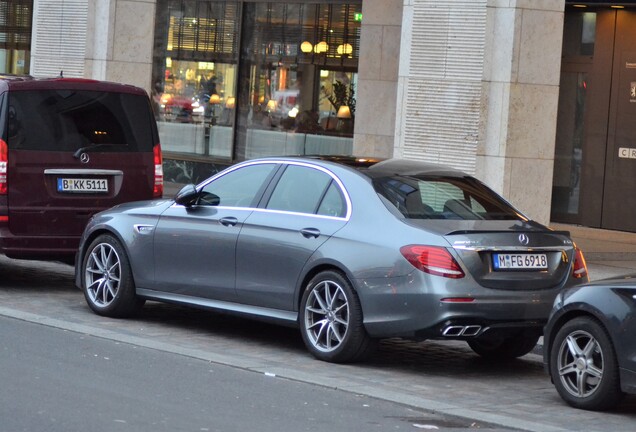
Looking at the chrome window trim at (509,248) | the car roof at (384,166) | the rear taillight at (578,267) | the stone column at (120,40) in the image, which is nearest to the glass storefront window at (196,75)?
the stone column at (120,40)

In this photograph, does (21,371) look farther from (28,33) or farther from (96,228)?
(28,33)

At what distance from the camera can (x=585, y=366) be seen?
8.43m

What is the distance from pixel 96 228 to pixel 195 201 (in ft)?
3.88

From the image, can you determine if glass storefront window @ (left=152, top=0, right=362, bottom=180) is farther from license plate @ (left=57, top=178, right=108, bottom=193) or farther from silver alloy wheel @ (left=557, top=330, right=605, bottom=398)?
silver alloy wheel @ (left=557, top=330, right=605, bottom=398)

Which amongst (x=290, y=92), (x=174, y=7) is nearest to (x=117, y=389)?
(x=290, y=92)

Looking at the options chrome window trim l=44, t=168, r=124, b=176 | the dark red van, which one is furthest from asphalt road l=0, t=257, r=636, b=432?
chrome window trim l=44, t=168, r=124, b=176

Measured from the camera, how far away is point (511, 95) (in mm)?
15852

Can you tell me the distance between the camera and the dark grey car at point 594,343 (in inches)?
320

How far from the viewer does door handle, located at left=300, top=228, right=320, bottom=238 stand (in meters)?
9.71

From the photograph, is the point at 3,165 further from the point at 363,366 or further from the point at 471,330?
the point at 471,330

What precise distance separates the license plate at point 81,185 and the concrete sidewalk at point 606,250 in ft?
17.9

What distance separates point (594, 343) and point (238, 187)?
3445 millimetres

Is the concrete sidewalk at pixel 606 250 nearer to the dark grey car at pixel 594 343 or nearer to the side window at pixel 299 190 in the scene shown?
the side window at pixel 299 190

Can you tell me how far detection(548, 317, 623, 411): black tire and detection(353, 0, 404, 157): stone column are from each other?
13.1 m
